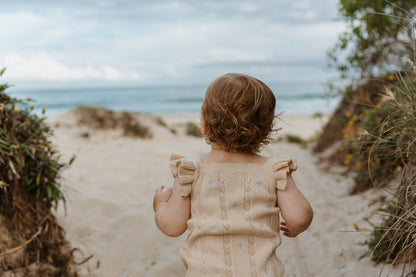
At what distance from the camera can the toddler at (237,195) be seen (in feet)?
5.95

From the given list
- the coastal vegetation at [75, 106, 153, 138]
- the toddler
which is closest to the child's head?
the toddler

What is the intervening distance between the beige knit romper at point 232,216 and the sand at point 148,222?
0.51m

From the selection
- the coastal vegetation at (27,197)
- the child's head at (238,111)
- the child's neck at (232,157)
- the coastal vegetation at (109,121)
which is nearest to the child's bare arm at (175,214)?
the child's neck at (232,157)

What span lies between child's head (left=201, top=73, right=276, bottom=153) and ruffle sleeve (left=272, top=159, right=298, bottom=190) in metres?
0.17

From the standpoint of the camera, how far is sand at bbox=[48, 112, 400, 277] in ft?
10.2

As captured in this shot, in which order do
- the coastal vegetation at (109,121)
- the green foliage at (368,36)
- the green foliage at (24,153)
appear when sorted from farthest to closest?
the coastal vegetation at (109,121) < the green foliage at (368,36) < the green foliage at (24,153)

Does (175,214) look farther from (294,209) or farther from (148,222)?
(148,222)

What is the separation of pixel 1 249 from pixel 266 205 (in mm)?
1676

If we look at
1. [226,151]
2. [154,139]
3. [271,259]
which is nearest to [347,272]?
[271,259]

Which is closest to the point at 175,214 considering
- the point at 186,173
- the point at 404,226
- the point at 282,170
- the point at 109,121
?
the point at 186,173

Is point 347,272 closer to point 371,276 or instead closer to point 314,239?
point 371,276

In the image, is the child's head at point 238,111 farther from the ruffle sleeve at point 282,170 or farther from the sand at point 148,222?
the sand at point 148,222

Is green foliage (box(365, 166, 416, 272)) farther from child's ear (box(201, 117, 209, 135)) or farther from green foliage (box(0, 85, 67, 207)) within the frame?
green foliage (box(0, 85, 67, 207))

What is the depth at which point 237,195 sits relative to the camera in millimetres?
1853
